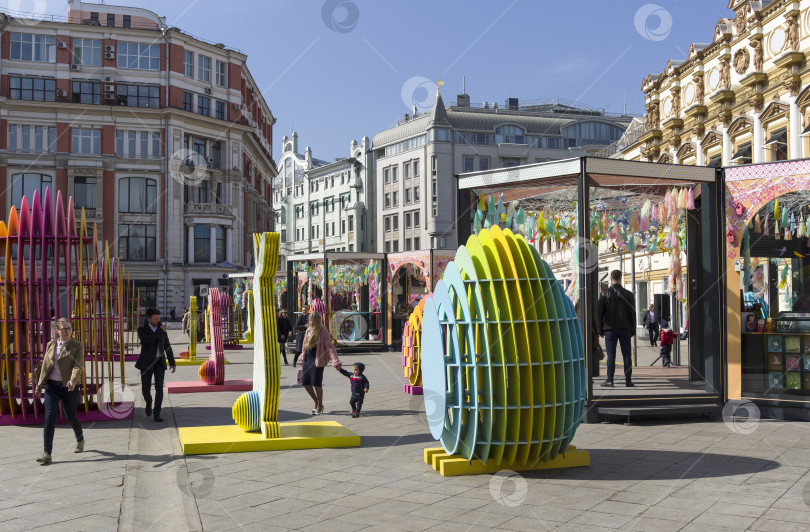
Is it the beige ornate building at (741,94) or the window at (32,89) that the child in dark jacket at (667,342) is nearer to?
the beige ornate building at (741,94)

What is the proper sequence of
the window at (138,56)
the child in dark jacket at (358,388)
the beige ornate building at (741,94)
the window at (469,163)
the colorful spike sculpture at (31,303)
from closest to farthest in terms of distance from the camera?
the colorful spike sculpture at (31,303) < the child in dark jacket at (358,388) < the beige ornate building at (741,94) < the window at (138,56) < the window at (469,163)

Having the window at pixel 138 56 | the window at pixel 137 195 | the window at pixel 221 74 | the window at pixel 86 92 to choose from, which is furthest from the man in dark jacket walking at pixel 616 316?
the window at pixel 221 74

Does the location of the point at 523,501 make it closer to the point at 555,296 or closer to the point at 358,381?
the point at 555,296

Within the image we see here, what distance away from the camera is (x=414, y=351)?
15242 millimetres

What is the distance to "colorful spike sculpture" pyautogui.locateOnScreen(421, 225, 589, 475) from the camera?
7.48m

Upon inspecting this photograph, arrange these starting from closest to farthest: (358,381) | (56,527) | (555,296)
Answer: (56,527), (555,296), (358,381)

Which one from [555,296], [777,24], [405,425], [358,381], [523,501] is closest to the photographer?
[523,501]

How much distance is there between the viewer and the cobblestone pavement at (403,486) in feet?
20.6

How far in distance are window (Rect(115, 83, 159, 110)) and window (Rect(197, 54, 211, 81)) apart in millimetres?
4209

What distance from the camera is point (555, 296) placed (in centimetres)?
777

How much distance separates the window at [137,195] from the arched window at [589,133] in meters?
42.4

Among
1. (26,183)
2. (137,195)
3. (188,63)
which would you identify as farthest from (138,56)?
(26,183)

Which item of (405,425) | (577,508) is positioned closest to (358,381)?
(405,425)

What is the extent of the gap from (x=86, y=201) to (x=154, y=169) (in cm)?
539
